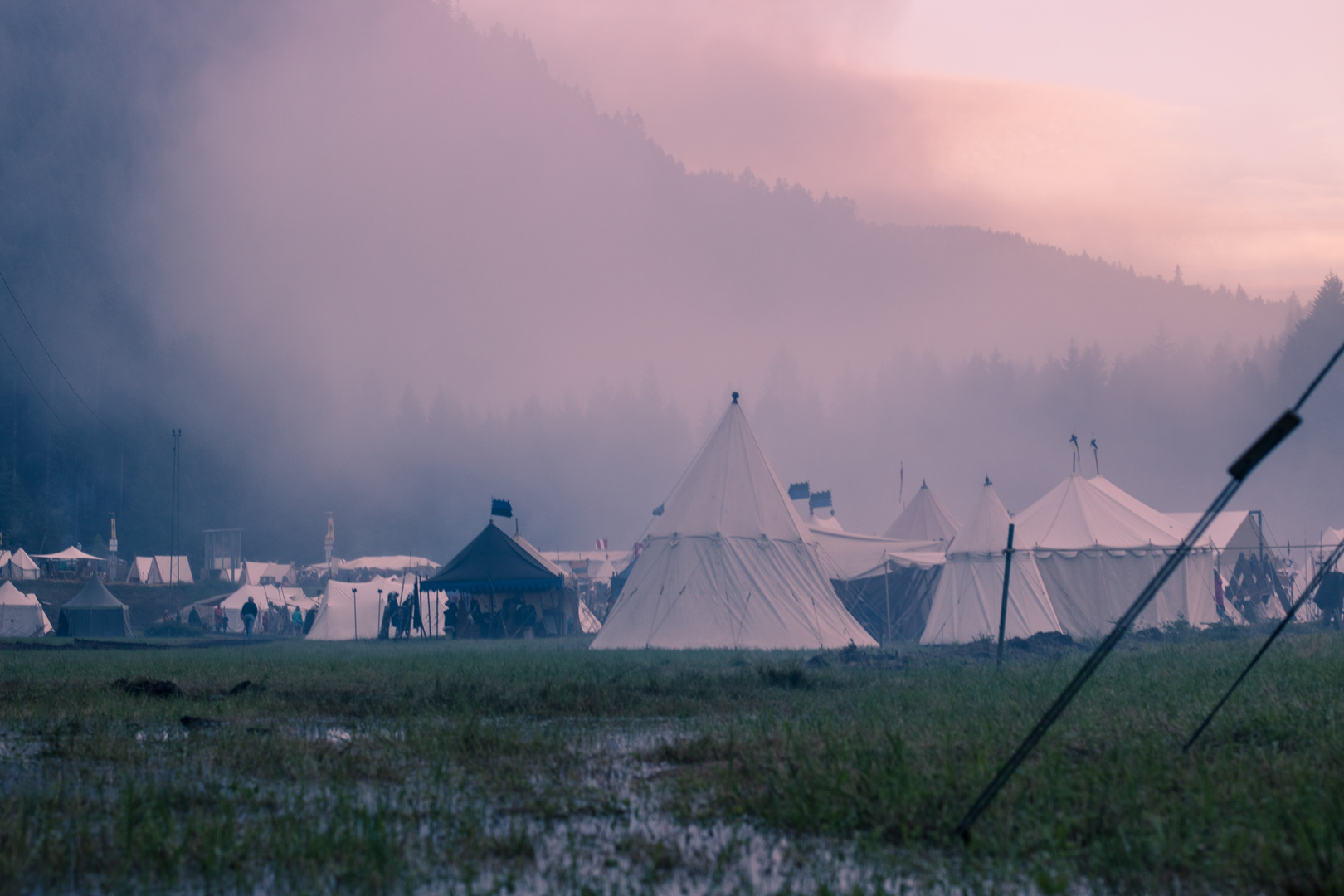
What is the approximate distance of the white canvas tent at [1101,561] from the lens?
28.7 m

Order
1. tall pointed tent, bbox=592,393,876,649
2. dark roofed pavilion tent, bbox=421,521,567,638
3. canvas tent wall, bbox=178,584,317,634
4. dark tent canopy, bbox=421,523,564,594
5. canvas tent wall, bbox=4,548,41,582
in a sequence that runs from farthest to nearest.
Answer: canvas tent wall, bbox=4,548,41,582, canvas tent wall, bbox=178,584,317,634, dark roofed pavilion tent, bbox=421,521,567,638, dark tent canopy, bbox=421,523,564,594, tall pointed tent, bbox=592,393,876,649

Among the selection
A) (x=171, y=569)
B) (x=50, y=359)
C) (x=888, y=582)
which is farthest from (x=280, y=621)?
(x=50, y=359)

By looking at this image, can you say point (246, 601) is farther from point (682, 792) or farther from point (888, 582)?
point (682, 792)

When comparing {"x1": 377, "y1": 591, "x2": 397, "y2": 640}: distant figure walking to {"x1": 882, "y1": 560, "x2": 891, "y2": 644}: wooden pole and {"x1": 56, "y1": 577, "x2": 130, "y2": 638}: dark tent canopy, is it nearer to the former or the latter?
{"x1": 56, "y1": 577, "x2": 130, "y2": 638}: dark tent canopy

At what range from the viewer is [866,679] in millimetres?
14008

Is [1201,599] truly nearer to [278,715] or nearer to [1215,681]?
[1215,681]

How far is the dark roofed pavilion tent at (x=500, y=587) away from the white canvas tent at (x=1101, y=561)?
660 inches

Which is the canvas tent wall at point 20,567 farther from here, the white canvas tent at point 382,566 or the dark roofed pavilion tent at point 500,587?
the dark roofed pavilion tent at point 500,587

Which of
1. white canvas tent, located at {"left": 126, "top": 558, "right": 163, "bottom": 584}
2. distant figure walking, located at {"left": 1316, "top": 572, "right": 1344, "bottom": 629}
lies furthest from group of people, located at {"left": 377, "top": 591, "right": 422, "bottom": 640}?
white canvas tent, located at {"left": 126, "top": 558, "right": 163, "bottom": 584}

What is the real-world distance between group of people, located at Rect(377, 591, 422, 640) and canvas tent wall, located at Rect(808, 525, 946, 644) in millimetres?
15411

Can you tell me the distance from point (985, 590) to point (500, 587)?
701 inches

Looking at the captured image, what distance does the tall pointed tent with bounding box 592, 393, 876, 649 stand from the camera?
2339cm

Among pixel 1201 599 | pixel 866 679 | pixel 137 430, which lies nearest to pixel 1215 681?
pixel 866 679

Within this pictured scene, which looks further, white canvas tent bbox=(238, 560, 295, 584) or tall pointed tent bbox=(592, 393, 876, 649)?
white canvas tent bbox=(238, 560, 295, 584)
